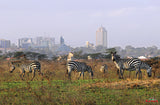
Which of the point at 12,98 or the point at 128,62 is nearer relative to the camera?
the point at 12,98

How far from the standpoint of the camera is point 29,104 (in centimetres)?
853

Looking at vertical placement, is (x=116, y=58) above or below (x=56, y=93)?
above

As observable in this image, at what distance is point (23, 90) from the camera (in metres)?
11.0

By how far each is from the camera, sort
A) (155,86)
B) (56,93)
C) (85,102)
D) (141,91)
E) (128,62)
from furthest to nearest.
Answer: (128,62), (155,86), (141,91), (56,93), (85,102)

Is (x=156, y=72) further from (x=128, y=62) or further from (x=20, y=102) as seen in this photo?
(x=20, y=102)

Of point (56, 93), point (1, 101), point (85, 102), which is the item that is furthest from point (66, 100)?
A: point (1, 101)

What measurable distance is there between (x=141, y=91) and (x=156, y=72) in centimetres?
739

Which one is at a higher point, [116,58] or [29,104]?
[116,58]

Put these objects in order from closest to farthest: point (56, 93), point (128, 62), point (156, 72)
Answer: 1. point (56, 93)
2. point (128, 62)
3. point (156, 72)

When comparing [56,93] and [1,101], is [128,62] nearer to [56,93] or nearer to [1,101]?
[56,93]

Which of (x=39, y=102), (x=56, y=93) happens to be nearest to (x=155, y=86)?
(x=56, y=93)

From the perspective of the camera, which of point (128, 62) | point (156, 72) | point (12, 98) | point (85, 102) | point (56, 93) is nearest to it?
point (85, 102)

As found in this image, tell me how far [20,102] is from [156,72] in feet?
36.6

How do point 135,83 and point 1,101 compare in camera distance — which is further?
point 135,83
